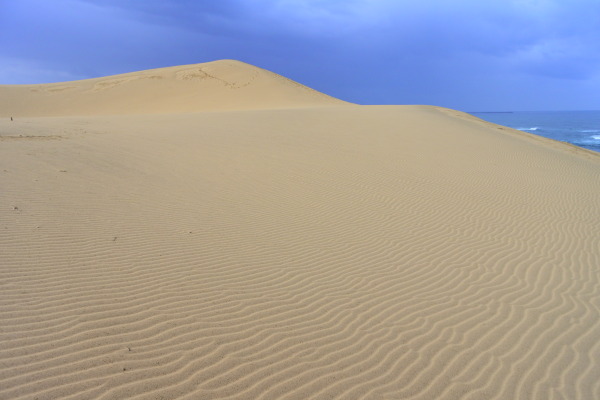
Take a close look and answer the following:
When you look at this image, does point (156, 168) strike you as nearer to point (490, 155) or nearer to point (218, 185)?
point (218, 185)

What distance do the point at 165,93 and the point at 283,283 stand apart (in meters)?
38.6

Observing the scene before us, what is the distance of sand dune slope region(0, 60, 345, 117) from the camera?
36.5 meters

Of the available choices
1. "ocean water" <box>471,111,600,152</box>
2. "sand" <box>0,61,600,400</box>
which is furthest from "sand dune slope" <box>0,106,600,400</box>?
"ocean water" <box>471,111,600,152</box>

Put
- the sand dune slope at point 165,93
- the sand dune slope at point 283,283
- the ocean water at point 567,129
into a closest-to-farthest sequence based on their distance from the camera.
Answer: the sand dune slope at point 283,283
the sand dune slope at point 165,93
the ocean water at point 567,129

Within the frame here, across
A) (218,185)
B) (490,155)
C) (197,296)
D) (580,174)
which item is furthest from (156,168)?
(580,174)

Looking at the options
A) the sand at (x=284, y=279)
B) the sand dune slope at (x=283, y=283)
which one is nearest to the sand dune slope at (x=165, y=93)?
the sand at (x=284, y=279)

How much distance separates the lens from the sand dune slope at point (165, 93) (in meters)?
36.5

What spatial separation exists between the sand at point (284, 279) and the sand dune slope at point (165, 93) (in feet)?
81.2

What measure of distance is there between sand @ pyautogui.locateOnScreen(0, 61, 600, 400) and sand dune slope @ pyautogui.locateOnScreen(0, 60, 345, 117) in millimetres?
24742

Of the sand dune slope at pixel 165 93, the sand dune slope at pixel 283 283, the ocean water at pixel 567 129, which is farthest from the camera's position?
the ocean water at pixel 567 129

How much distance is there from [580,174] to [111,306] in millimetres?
16764

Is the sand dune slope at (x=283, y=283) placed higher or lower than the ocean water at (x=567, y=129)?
lower

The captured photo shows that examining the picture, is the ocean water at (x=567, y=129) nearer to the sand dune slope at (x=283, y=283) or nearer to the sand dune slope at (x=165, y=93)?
the sand dune slope at (x=165, y=93)

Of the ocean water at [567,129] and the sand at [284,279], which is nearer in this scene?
the sand at [284,279]
